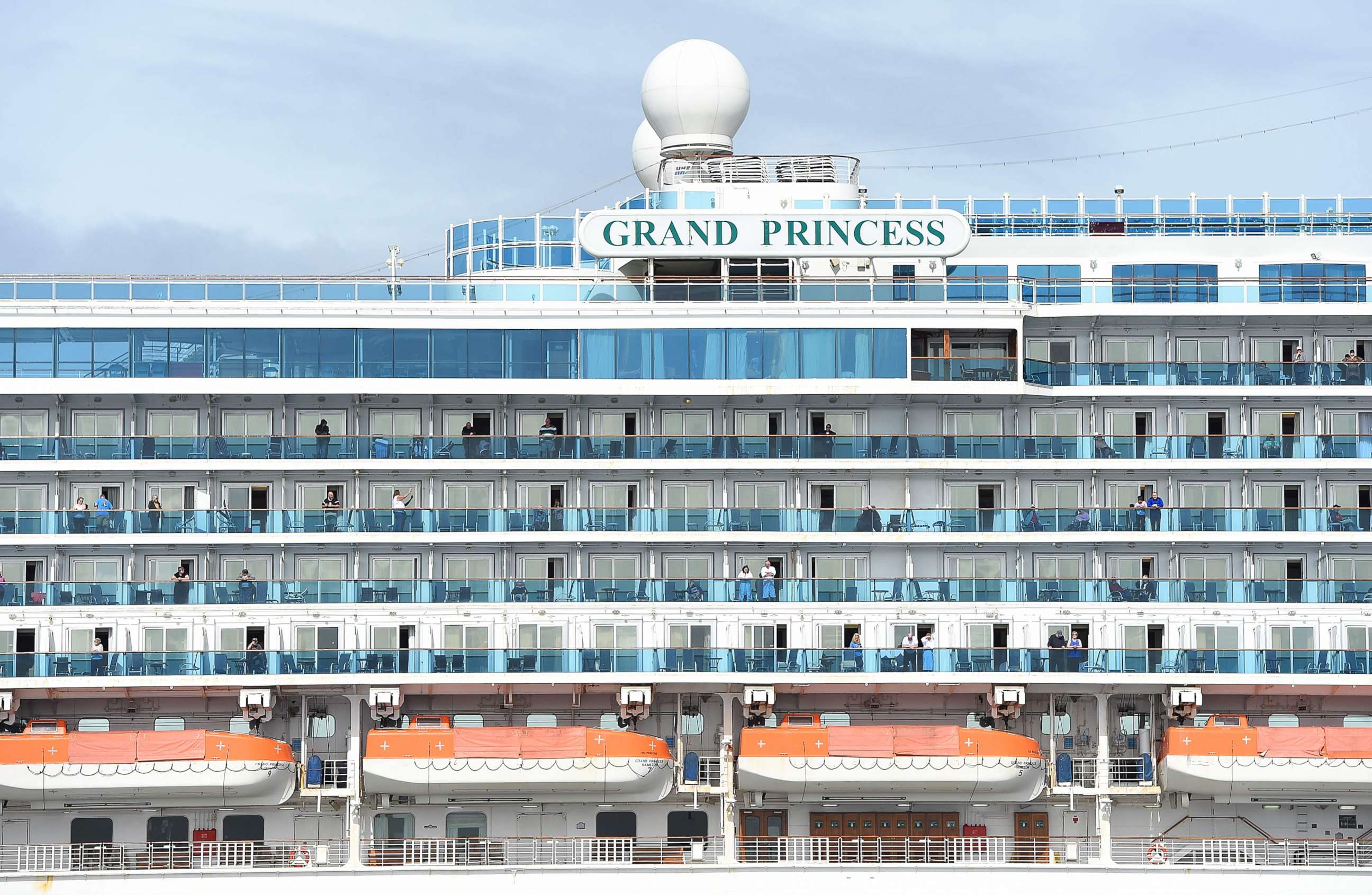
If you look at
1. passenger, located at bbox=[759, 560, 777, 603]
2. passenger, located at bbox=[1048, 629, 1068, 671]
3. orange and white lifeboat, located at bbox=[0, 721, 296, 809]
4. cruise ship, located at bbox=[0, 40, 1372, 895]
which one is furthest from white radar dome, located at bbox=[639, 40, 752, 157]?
orange and white lifeboat, located at bbox=[0, 721, 296, 809]

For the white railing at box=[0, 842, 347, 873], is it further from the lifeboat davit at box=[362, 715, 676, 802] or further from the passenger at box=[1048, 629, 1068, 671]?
the passenger at box=[1048, 629, 1068, 671]

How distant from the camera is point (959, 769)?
6675cm

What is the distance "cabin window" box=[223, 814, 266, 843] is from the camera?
6931cm

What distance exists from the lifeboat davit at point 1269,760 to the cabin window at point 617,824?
15.4 m

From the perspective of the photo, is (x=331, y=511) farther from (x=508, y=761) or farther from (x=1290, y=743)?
(x=1290, y=743)

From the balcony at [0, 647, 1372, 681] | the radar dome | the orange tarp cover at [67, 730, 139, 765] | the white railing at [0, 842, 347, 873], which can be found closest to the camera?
the orange tarp cover at [67, 730, 139, 765]

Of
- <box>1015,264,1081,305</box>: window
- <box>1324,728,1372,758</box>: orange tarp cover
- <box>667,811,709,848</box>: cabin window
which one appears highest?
<box>1015,264,1081,305</box>: window

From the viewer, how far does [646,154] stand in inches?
3597

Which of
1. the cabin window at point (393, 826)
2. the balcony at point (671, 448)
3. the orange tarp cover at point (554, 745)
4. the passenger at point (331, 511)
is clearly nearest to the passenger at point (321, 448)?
the balcony at point (671, 448)

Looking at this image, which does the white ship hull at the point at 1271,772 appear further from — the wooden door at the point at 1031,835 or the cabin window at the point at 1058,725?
the wooden door at the point at 1031,835

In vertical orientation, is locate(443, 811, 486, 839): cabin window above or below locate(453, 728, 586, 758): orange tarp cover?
below

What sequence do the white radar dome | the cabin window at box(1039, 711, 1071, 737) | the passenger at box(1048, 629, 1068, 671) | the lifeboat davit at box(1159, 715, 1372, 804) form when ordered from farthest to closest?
the white radar dome, the cabin window at box(1039, 711, 1071, 737), the passenger at box(1048, 629, 1068, 671), the lifeboat davit at box(1159, 715, 1372, 804)

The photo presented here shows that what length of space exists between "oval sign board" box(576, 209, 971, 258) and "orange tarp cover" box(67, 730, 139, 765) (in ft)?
64.1

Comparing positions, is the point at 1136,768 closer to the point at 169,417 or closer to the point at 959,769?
the point at 959,769
